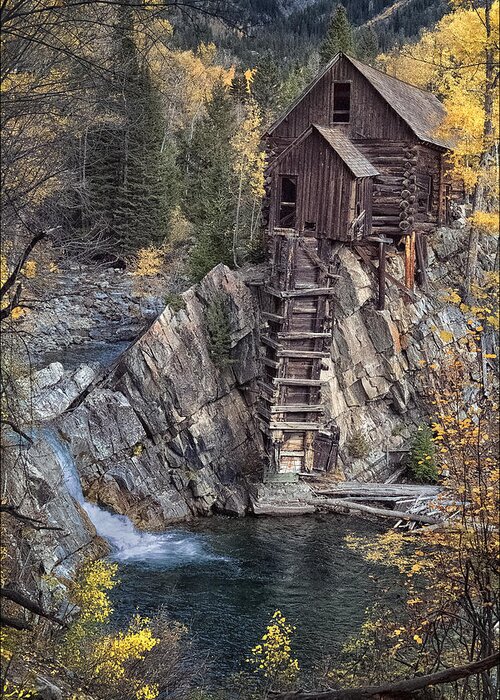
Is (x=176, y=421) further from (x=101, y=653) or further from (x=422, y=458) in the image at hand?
(x=101, y=653)

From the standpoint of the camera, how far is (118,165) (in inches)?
1539

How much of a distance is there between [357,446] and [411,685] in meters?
21.4

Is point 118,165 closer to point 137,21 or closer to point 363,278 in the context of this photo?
point 363,278

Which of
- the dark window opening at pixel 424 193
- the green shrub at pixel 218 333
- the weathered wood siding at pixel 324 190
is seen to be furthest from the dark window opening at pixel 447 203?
the green shrub at pixel 218 333

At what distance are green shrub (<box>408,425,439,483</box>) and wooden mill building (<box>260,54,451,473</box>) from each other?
3.25m

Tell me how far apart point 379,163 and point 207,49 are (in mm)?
54313

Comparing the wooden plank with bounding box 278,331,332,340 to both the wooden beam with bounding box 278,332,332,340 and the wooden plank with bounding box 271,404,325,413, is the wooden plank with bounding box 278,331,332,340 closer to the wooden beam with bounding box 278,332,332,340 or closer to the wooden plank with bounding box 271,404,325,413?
the wooden beam with bounding box 278,332,332,340

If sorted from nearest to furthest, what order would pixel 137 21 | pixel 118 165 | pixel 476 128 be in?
pixel 137 21, pixel 476 128, pixel 118 165

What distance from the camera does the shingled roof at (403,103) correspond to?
29062mm

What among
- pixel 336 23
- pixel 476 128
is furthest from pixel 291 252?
pixel 336 23

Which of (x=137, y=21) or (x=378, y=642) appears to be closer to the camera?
(x=137, y=21)

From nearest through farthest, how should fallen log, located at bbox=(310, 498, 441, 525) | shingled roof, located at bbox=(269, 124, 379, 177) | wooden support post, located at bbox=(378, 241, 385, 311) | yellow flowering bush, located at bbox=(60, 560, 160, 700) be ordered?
yellow flowering bush, located at bbox=(60, 560, 160, 700)
fallen log, located at bbox=(310, 498, 441, 525)
shingled roof, located at bbox=(269, 124, 379, 177)
wooden support post, located at bbox=(378, 241, 385, 311)

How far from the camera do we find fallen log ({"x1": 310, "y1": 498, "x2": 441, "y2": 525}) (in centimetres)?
2516

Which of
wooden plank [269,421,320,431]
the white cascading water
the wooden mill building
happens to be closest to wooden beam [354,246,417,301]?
the wooden mill building
